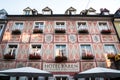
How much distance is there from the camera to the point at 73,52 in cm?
1347

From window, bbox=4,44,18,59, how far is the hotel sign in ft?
9.45

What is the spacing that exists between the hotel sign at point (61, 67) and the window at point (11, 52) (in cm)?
288

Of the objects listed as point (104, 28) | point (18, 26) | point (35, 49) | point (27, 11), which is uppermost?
point (27, 11)

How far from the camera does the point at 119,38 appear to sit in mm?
14312

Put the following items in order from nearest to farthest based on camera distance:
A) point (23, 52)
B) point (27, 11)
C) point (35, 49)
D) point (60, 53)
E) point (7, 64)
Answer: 1. point (7, 64)
2. point (23, 52)
3. point (60, 53)
4. point (35, 49)
5. point (27, 11)

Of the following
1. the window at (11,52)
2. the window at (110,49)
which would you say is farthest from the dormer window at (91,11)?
the window at (11,52)

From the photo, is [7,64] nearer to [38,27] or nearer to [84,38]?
[38,27]

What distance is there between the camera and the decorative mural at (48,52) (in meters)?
13.2

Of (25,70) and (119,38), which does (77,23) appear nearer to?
(119,38)

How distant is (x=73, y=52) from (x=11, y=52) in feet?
17.9

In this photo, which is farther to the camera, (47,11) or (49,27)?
(47,11)

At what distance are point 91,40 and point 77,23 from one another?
97.8 inches

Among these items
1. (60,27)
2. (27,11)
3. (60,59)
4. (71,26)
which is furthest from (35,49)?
(27,11)

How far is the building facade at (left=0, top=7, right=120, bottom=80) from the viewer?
42.2 feet
